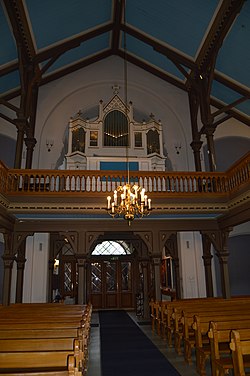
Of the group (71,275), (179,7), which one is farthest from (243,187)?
(71,275)

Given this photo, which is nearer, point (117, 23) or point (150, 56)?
point (117, 23)

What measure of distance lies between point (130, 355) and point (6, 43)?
11181 millimetres

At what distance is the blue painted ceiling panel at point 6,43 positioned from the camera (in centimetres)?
1091

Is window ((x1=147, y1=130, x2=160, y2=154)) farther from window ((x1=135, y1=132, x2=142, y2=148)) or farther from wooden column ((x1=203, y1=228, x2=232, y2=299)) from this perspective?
wooden column ((x1=203, y1=228, x2=232, y2=299))

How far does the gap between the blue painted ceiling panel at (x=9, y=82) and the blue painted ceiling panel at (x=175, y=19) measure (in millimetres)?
5593

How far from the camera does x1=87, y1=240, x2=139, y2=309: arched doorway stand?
18.4 meters

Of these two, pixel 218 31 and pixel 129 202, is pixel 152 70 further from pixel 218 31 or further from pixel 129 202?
pixel 129 202

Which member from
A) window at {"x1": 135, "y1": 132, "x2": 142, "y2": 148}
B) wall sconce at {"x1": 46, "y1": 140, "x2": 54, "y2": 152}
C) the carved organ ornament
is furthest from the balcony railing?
wall sconce at {"x1": 46, "y1": 140, "x2": 54, "y2": 152}

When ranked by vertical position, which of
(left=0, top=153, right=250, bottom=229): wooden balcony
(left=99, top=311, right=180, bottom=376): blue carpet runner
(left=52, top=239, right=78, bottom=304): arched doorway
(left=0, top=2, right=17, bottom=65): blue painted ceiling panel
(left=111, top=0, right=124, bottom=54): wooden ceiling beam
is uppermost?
(left=111, top=0, right=124, bottom=54): wooden ceiling beam

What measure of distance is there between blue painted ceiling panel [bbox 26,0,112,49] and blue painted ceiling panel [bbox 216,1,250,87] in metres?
5.24

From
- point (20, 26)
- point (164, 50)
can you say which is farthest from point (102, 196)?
point (164, 50)

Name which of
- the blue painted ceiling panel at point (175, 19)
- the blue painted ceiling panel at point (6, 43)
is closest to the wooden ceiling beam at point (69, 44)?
the blue painted ceiling panel at point (6, 43)

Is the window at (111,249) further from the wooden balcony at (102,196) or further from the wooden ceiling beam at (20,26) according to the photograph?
the wooden ceiling beam at (20,26)

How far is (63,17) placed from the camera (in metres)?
12.5
